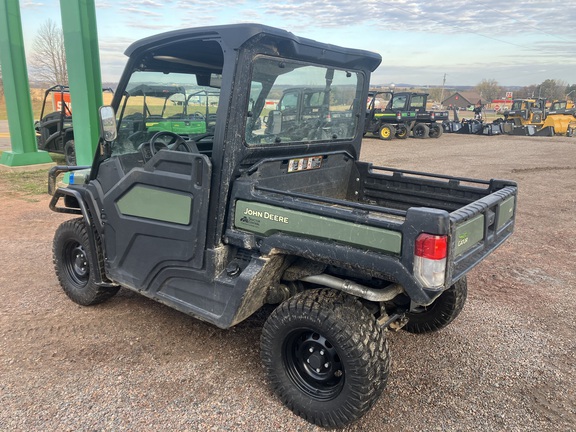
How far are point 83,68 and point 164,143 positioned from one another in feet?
21.3

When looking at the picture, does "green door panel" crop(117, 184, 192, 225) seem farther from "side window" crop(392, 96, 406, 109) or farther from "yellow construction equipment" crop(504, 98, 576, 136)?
"yellow construction equipment" crop(504, 98, 576, 136)

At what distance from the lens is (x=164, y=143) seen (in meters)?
3.44

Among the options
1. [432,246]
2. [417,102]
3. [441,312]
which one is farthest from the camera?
[417,102]

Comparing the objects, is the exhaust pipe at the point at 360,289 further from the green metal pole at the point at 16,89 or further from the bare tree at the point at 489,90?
the bare tree at the point at 489,90

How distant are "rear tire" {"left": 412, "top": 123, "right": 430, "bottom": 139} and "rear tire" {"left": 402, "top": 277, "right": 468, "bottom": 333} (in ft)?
65.1

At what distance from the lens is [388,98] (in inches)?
880

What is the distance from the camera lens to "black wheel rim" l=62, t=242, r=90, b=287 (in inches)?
159

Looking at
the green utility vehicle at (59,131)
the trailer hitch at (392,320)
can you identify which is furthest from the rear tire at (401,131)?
the trailer hitch at (392,320)

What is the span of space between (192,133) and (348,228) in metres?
1.93

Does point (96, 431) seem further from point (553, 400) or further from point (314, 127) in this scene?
point (553, 400)

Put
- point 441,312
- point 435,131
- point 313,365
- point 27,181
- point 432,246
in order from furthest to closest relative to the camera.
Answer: point 435,131 < point 27,181 < point 441,312 < point 313,365 < point 432,246

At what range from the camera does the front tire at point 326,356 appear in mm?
2539

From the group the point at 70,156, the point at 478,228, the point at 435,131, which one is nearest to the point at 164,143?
the point at 478,228

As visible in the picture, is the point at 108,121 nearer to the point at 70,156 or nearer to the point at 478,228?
the point at 478,228
